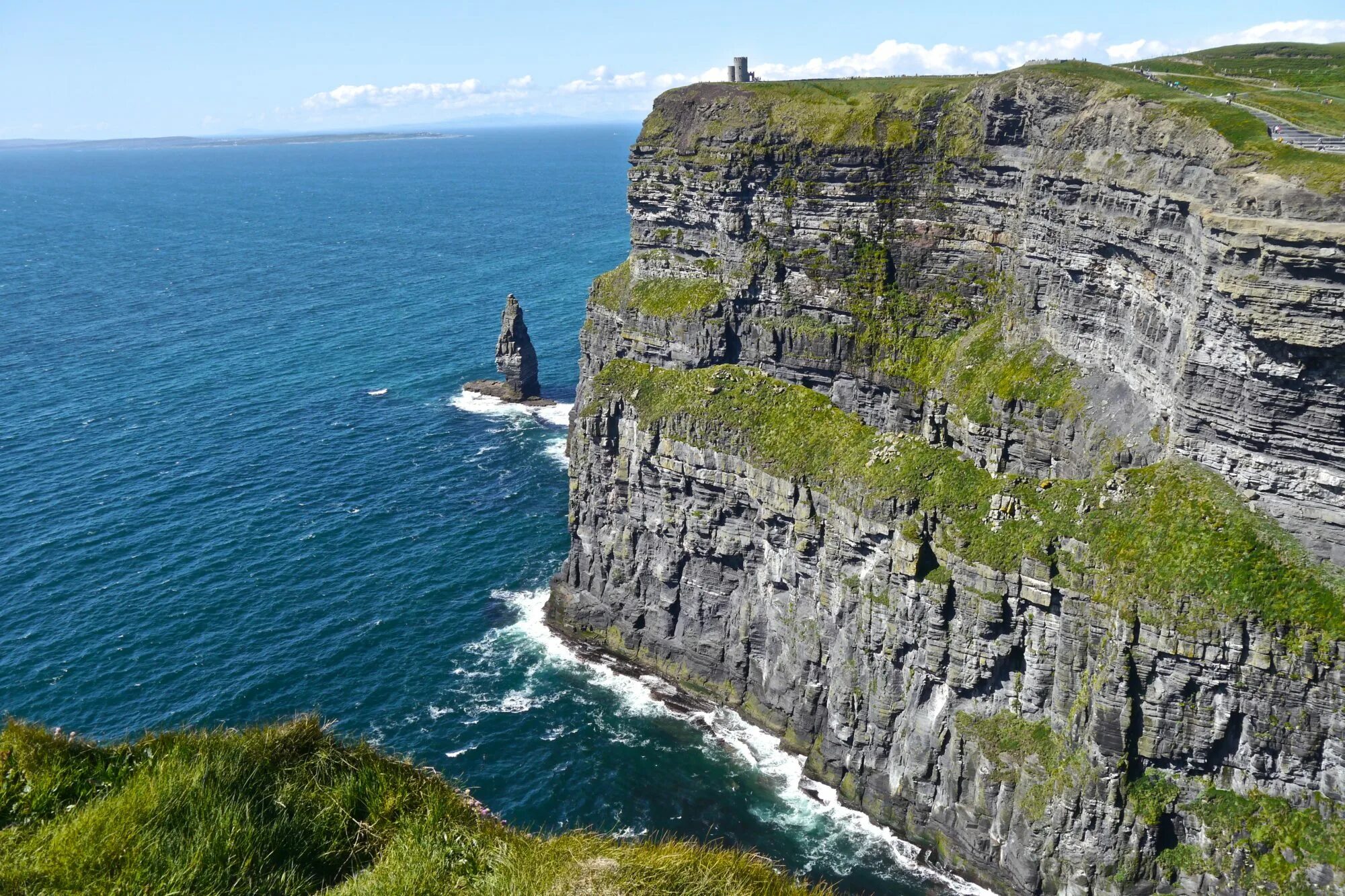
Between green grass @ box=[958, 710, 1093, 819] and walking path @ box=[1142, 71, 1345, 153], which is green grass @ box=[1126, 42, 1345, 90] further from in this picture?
green grass @ box=[958, 710, 1093, 819]

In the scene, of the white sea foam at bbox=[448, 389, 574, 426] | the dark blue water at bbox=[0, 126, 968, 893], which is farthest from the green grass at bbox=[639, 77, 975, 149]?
the white sea foam at bbox=[448, 389, 574, 426]

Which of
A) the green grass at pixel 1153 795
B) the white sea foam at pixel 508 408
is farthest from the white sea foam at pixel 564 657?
the white sea foam at pixel 508 408

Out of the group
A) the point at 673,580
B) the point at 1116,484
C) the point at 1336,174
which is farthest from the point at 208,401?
the point at 1336,174

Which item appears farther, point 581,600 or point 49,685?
point 581,600

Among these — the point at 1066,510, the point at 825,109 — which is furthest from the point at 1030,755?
the point at 825,109

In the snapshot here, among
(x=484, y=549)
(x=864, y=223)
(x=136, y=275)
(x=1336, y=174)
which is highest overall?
(x=1336, y=174)

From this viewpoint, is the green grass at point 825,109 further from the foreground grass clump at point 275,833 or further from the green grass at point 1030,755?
the foreground grass clump at point 275,833

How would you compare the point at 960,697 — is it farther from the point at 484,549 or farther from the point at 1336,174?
the point at 484,549
